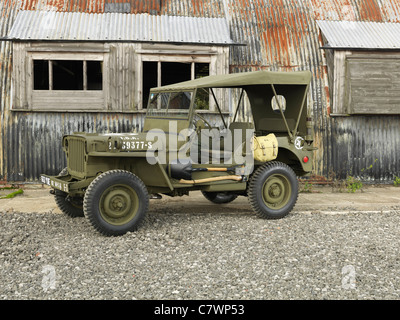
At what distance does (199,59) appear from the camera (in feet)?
36.1

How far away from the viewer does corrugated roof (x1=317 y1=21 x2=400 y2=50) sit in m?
11.5

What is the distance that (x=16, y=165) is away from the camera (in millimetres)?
10805

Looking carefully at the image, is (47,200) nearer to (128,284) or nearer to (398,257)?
(128,284)

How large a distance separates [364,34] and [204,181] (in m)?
7.03

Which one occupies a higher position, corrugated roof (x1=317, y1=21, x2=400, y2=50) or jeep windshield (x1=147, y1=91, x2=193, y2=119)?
corrugated roof (x1=317, y1=21, x2=400, y2=50)

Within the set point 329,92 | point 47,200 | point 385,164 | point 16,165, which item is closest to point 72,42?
point 16,165

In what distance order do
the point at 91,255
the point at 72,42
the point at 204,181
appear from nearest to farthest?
1. the point at 91,255
2. the point at 204,181
3. the point at 72,42

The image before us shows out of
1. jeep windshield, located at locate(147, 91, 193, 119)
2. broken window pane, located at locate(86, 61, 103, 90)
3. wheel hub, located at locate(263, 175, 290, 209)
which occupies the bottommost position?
wheel hub, located at locate(263, 175, 290, 209)

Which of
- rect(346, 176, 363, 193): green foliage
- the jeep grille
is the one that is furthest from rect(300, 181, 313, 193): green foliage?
the jeep grille

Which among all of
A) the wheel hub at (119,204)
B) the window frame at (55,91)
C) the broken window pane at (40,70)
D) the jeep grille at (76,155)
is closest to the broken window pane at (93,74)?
the broken window pane at (40,70)

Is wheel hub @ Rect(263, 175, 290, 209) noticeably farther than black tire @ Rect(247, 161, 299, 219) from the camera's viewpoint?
Yes

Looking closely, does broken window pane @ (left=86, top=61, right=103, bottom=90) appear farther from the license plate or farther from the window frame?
the license plate

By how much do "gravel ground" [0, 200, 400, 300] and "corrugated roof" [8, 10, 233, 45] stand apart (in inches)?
188

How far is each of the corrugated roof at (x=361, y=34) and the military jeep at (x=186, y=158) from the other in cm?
426
